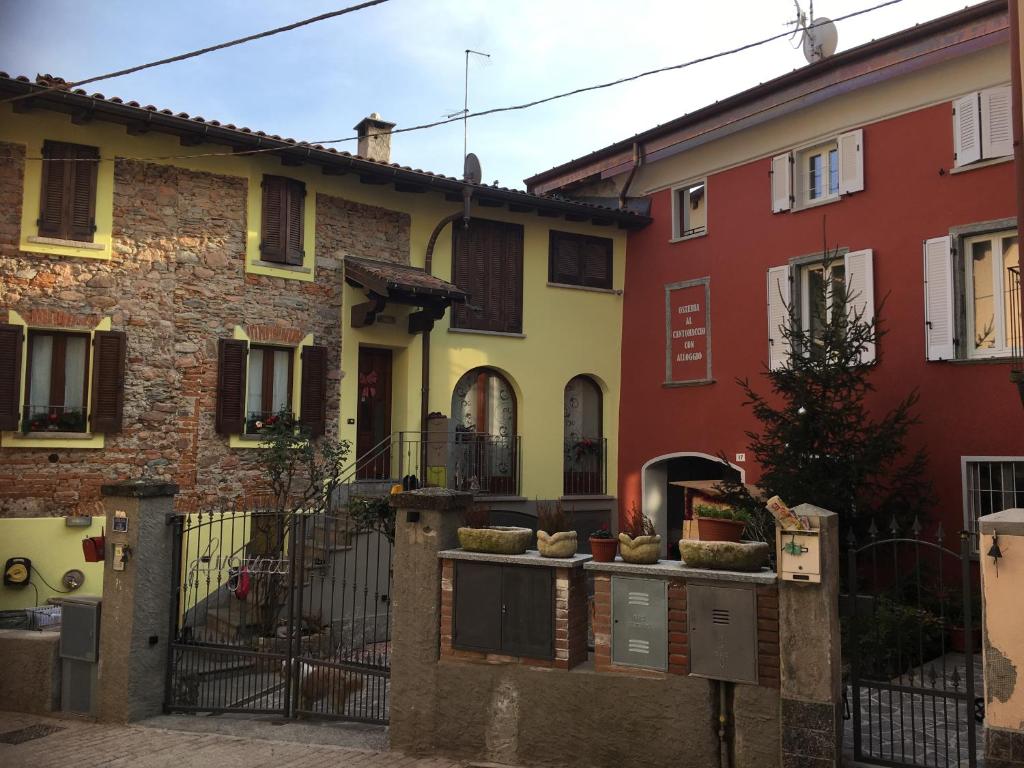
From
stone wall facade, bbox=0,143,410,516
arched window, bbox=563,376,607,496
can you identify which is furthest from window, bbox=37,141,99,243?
arched window, bbox=563,376,607,496

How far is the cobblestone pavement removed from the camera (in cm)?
572

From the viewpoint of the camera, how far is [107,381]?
1114 centimetres

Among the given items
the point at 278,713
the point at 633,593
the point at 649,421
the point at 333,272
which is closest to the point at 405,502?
the point at 633,593

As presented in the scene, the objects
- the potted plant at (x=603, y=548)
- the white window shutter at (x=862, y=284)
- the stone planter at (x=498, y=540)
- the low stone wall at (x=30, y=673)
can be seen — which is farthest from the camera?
the white window shutter at (x=862, y=284)

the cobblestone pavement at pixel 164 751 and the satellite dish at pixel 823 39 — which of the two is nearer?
the cobblestone pavement at pixel 164 751

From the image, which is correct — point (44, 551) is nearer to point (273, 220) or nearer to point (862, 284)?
point (273, 220)

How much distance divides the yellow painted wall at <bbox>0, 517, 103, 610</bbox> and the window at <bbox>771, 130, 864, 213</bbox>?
10.8 meters

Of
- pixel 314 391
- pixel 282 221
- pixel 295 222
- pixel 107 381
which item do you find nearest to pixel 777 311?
pixel 314 391

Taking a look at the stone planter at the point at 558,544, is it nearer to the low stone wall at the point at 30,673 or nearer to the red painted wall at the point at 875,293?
the low stone wall at the point at 30,673

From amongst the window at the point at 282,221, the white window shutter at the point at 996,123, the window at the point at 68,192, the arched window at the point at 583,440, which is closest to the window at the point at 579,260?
the arched window at the point at 583,440

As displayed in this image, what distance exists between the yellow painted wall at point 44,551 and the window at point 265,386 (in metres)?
2.22

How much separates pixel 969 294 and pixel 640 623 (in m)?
8.16

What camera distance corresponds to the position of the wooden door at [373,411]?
44.1ft

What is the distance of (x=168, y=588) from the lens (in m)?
7.15
